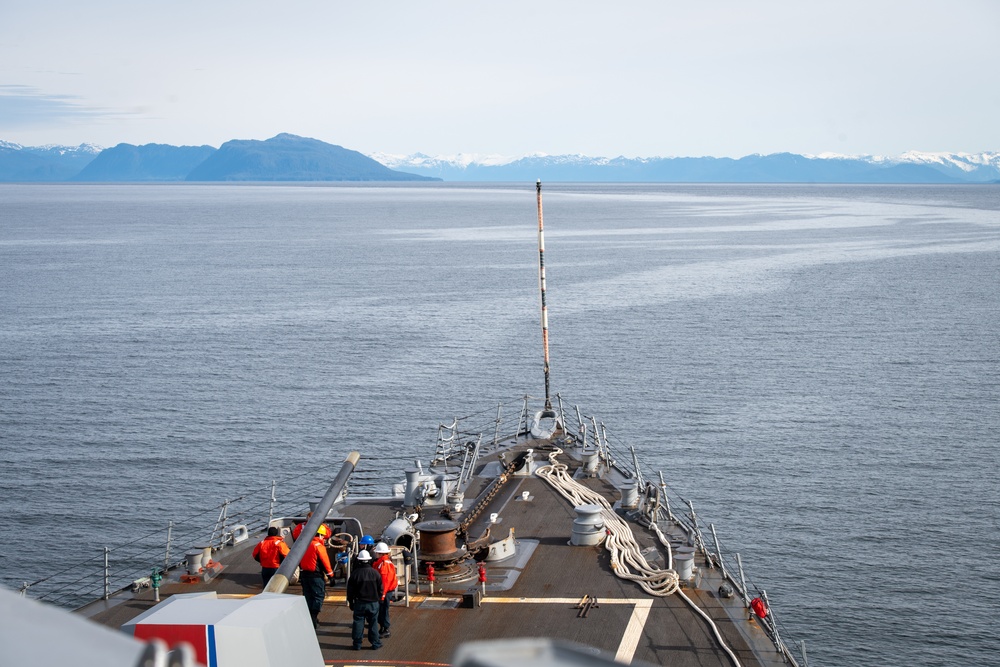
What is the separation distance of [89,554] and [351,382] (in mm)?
21900

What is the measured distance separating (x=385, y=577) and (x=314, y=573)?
121cm

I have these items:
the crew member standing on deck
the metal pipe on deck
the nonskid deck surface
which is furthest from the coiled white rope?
the metal pipe on deck

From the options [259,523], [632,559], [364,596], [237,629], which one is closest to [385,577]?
[364,596]

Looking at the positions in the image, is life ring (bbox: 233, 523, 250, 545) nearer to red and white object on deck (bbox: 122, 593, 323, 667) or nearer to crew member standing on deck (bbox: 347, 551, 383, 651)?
crew member standing on deck (bbox: 347, 551, 383, 651)

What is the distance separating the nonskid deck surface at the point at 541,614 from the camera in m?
14.8

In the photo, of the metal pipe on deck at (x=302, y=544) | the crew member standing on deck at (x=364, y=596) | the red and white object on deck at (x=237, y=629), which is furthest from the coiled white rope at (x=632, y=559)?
the red and white object on deck at (x=237, y=629)

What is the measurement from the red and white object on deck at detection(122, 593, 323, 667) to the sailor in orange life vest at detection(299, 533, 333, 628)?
5.25 metres

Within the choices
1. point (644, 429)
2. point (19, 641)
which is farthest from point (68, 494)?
point (19, 641)

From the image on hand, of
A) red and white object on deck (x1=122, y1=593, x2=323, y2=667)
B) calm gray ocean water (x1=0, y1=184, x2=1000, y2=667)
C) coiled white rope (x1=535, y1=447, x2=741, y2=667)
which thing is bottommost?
calm gray ocean water (x1=0, y1=184, x2=1000, y2=667)

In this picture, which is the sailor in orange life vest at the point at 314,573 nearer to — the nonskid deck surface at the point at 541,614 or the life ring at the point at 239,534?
the nonskid deck surface at the point at 541,614

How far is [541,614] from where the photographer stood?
16.1 m

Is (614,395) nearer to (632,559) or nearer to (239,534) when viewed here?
(239,534)

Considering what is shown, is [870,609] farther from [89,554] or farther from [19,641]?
[19,641]

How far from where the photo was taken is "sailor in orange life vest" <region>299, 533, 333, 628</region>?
14.9 m
